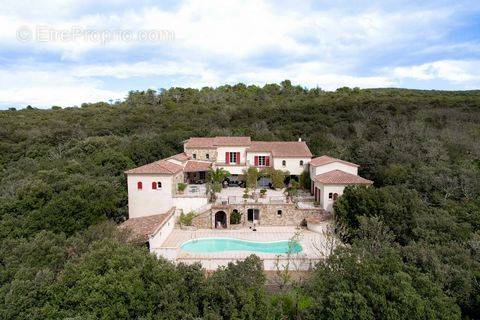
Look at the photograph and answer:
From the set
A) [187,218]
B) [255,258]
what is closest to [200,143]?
[187,218]

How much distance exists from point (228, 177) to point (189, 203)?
878cm

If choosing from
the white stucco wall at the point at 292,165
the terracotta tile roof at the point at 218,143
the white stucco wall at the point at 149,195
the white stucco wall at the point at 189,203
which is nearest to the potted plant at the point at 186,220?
the white stucco wall at the point at 189,203

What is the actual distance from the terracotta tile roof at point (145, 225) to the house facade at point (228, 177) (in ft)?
3.74

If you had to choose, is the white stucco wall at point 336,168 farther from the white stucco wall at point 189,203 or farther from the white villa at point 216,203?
the white stucco wall at point 189,203

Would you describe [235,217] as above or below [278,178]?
below

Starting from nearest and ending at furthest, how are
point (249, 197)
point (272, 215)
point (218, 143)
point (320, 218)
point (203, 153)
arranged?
point (320, 218) < point (272, 215) < point (249, 197) < point (218, 143) < point (203, 153)

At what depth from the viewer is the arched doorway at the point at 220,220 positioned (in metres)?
26.7

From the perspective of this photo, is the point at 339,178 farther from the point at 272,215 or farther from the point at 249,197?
the point at 249,197

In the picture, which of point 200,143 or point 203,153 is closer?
point 203,153

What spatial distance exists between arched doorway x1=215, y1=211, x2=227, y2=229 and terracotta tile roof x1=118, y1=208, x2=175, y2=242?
3695 millimetres

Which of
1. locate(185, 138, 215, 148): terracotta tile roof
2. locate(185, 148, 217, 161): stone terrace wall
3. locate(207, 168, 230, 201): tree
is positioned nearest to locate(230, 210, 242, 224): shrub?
locate(207, 168, 230, 201): tree

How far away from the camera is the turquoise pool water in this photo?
22.2 m

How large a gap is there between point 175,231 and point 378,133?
103 ft

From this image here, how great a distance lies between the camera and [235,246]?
22938 mm
